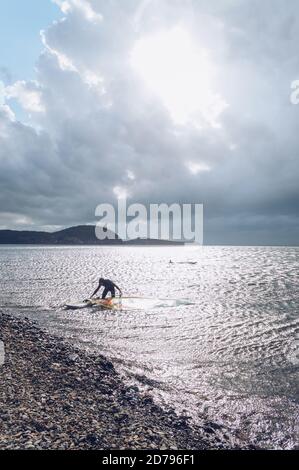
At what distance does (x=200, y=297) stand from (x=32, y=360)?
30.2 meters

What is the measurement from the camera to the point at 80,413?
35.1 ft

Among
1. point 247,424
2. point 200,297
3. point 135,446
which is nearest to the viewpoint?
point 135,446

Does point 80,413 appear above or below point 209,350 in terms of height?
above

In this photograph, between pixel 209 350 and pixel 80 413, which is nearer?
pixel 80 413

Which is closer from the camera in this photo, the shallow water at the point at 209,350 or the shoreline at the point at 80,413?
the shoreline at the point at 80,413

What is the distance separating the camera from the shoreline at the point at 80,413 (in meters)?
9.09

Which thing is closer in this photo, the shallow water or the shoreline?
the shoreline

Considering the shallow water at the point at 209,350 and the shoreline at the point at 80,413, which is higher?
the shoreline at the point at 80,413

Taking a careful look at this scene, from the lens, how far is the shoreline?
29.8ft

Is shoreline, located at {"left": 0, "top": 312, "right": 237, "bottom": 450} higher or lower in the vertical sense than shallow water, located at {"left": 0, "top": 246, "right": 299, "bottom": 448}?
higher

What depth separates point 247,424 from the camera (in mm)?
11883
